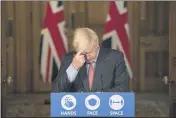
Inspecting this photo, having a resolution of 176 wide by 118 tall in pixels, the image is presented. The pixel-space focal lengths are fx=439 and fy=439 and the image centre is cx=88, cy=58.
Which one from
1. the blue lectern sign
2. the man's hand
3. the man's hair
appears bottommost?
the blue lectern sign

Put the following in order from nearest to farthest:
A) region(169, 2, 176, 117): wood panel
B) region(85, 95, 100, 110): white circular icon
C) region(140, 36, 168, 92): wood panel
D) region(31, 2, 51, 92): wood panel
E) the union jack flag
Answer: region(85, 95, 100, 110): white circular icon → region(169, 2, 176, 117): wood panel → the union jack flag → region(31, 2, 51, 92): wood panel → region(140, 36, 168, 92): wood panel

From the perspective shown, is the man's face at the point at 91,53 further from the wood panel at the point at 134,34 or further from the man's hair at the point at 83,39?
the wood panel at the point at 134,34

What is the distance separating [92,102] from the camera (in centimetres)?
231

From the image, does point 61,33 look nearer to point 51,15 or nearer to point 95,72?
point 51,15

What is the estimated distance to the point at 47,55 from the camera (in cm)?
679

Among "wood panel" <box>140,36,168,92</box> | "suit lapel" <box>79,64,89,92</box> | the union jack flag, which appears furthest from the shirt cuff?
"wood panel" <box>140,36,168,92</box>

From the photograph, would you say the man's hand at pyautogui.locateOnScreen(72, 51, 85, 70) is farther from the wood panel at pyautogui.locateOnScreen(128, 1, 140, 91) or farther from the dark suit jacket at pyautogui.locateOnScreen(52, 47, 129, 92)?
the wood panel at pyautogui.locateOnScreen(128, 1, 140, 91)

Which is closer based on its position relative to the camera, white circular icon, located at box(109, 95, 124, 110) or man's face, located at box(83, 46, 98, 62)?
white circular icon, located at box(109, 95, 124, 110)

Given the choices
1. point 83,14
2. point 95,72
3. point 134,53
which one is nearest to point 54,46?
point 83,14

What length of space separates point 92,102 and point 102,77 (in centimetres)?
49

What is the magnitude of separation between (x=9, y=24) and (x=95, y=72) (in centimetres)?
427

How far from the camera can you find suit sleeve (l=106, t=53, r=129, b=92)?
2.70 m

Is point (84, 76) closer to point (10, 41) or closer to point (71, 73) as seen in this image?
point (71, 73)

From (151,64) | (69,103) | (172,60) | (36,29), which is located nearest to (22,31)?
(36,29)
